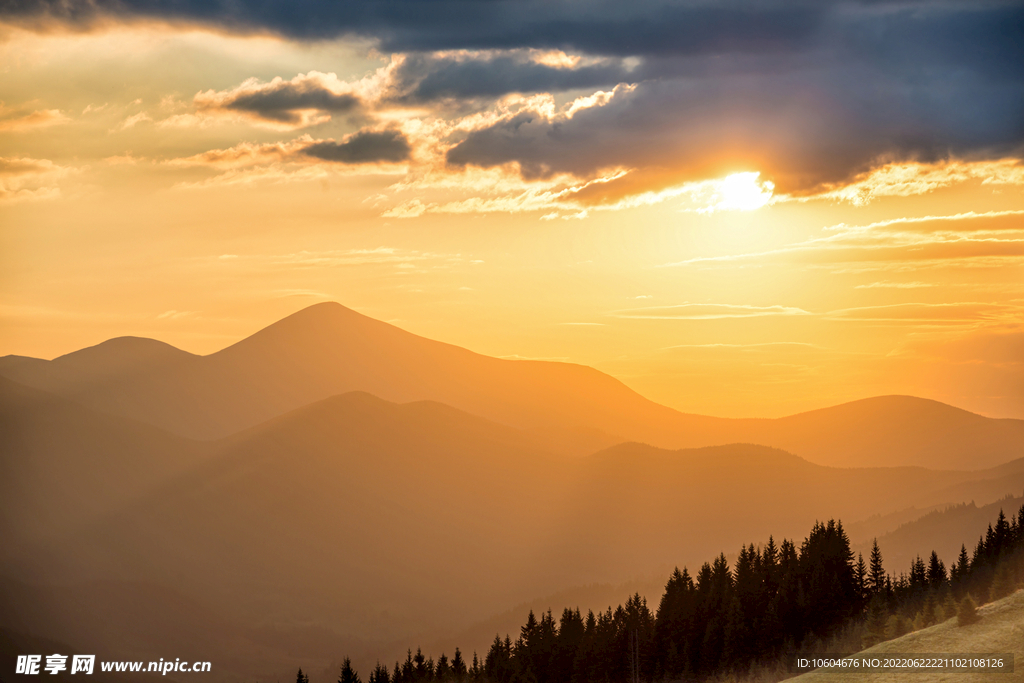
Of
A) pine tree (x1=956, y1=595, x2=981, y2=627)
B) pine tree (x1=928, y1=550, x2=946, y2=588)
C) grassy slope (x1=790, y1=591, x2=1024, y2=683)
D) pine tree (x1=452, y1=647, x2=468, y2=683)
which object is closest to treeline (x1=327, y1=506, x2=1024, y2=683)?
pine tree (x1=928, y1=550, x2=946, y2=588)

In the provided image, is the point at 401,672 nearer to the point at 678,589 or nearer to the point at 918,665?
the point at 678,589

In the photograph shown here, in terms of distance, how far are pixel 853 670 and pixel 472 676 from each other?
3980 inches

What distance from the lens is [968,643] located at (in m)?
55.2

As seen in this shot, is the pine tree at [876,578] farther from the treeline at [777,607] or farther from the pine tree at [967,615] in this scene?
the pine tree at [967,615]

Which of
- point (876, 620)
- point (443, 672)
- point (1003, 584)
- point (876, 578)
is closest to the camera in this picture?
point (1003, 584)

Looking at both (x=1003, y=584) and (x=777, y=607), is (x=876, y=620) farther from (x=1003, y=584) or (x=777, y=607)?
(x=777, y=607)

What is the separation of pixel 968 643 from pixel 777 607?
37735mm

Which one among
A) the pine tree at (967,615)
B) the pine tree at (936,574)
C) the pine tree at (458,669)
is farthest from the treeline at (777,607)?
the pine tree at (458,669)

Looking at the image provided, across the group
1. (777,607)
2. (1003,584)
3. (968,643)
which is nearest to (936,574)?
(777,607)

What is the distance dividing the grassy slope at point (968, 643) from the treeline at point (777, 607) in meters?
10.1

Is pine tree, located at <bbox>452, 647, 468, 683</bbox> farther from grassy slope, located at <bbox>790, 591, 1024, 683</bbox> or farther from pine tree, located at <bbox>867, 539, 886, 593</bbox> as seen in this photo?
grassy slope, located at <bbox>790, 591, 1024, 683</bbox>

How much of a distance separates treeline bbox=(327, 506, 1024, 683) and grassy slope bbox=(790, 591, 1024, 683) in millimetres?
10141

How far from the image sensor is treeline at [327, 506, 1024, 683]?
83.1 metres

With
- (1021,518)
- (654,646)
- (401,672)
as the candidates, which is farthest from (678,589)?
(401,672)
